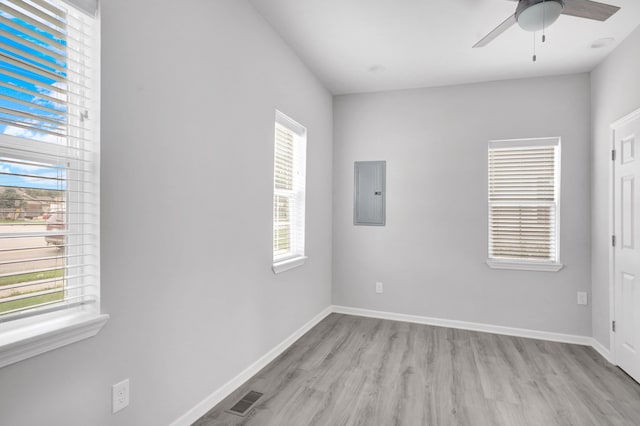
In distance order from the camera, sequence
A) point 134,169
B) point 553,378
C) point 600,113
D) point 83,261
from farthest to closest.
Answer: point 600,113, point 553,378, point 134,169, point 83,261

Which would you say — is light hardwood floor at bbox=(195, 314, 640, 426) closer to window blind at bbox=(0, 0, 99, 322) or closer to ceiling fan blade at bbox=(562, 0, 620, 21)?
window blind at bbox=(0, 0, 99, 322)

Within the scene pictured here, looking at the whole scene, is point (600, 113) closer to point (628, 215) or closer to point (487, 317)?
point (628, 215)

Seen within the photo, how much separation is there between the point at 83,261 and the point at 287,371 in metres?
1.89

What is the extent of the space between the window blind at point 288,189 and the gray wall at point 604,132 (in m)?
2.90

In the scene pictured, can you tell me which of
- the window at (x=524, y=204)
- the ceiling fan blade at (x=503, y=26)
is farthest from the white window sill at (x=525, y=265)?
the ceiling fan blade at (x=503, y=26)

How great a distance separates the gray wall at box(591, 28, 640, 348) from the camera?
9.67ft

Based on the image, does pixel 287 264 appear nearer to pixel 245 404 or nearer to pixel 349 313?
pixel 245 404

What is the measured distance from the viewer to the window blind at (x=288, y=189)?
3.39m

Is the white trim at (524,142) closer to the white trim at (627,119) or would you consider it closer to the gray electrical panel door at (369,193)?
the white trim at (627,119)

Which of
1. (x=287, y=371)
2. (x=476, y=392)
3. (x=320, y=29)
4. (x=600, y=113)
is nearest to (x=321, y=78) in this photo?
(x=320, y=29)

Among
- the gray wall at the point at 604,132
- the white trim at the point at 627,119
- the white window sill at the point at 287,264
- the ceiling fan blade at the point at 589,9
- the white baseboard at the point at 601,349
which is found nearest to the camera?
the ceiling fan blade at the point at 589,9

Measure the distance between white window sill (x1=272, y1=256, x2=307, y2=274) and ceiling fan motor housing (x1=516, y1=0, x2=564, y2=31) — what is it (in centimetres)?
254

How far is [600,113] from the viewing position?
3482 millimetres

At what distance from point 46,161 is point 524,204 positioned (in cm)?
422
